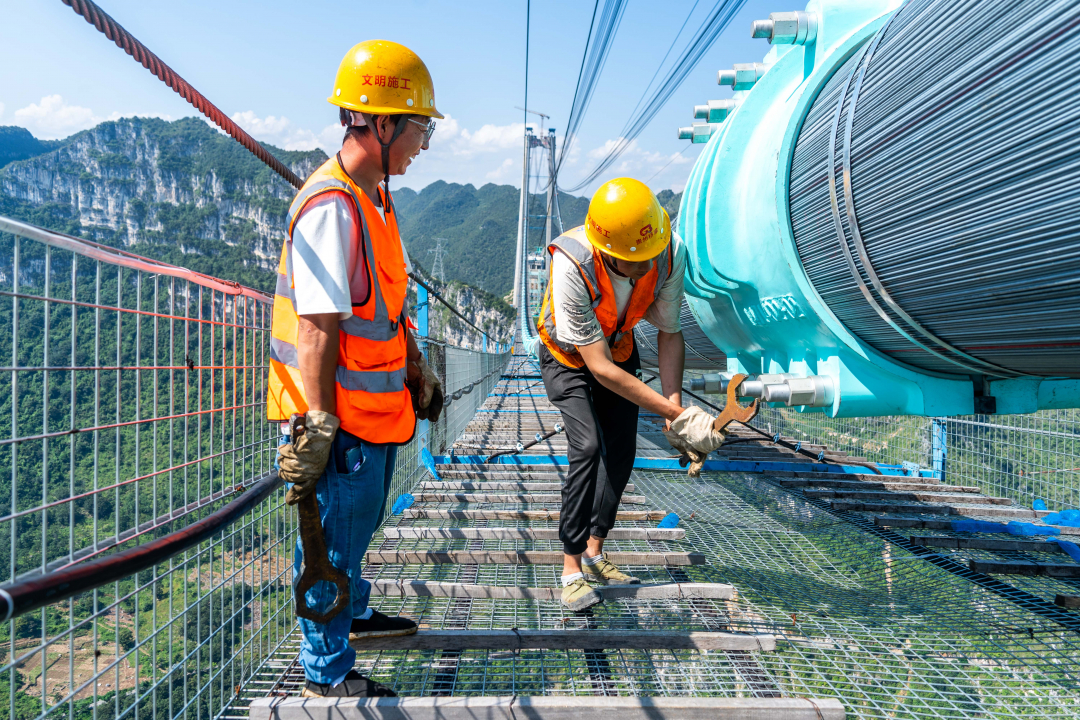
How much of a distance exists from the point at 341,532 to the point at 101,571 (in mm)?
524

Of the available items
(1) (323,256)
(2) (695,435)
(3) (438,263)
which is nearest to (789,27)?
(2) (695,435)

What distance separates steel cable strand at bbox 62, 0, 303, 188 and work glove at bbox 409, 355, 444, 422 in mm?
984

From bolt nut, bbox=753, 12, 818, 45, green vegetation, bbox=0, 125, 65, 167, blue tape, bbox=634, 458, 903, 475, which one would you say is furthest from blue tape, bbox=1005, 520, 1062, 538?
green vegetation, bbox=0, 125, 65, 167

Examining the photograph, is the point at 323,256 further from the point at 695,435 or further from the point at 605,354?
the point at 695,435

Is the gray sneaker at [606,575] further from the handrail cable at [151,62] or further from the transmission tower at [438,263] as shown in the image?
the transmission tower at [438,263]

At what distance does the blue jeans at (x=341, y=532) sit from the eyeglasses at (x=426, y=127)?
783 millimetres

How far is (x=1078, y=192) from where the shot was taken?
1065 mm

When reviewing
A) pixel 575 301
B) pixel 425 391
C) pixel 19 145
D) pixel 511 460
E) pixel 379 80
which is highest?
pixel 19 145

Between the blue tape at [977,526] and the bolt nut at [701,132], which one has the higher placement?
the bolt nut at [701,132]

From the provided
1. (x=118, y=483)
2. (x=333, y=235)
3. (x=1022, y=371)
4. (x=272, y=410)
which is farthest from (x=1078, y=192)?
(x=118, y=483)

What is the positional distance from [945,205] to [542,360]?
1.50 metres

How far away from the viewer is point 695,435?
6.86 feet

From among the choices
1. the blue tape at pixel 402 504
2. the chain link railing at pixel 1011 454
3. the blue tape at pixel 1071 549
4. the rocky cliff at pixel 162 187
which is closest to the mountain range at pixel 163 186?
the rocky cliff at pixel 162 187

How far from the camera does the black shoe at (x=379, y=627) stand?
1931mm
